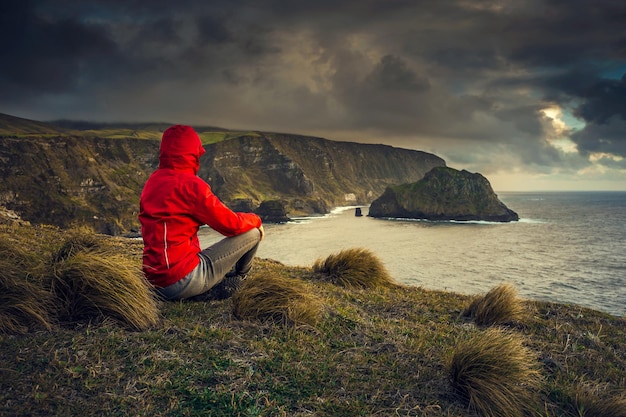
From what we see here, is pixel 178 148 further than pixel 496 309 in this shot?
No

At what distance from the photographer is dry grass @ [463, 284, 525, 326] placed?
6914 mm

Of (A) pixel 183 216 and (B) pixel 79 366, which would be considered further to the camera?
(A) pixel 183 216

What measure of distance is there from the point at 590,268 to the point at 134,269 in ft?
172

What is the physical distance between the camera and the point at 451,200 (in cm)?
12212

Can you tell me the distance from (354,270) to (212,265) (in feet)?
15.2

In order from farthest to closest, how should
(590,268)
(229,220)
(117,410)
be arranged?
1. (590,268)
2. (229,220)
3. (117,410)

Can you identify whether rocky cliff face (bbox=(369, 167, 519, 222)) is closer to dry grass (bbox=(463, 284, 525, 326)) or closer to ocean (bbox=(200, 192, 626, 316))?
ocean (bbox=(200, 192, 626, 316))

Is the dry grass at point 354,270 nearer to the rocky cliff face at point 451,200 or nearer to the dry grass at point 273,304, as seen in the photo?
the dry grass at point 273,304

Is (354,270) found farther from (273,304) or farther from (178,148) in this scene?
(178,148)

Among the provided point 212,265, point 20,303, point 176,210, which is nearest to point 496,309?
point 212,265

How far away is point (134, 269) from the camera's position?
509cm

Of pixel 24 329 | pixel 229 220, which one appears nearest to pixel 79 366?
pixel 24 329

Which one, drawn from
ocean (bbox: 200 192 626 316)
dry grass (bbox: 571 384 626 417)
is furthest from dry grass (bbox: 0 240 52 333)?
ocean (bbox: 200 192 626 316)

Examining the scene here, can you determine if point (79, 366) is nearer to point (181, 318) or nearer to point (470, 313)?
point (181, 318)
